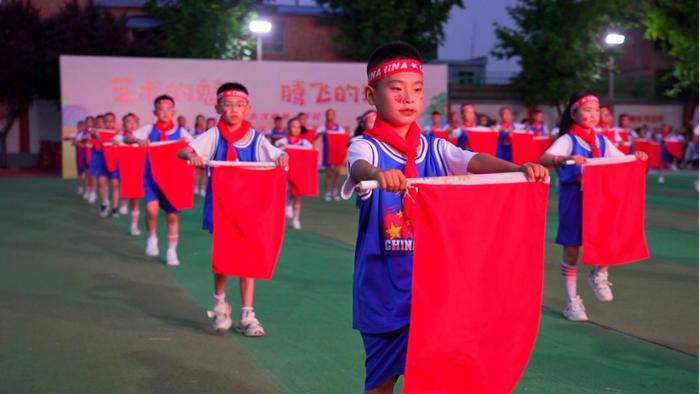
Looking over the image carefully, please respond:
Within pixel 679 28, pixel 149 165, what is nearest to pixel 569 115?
pixel 149 165

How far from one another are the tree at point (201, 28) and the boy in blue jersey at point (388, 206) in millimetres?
27924

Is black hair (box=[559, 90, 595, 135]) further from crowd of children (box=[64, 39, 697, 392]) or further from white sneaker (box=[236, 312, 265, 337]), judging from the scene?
white sneaker (box=[236, 312, 265, 337])

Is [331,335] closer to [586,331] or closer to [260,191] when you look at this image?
[260,191]

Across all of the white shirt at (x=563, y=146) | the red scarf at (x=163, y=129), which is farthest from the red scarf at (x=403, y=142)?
the red scarf at (x=163, y=129)

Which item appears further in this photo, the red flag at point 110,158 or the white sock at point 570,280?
the red flag at point 110,158

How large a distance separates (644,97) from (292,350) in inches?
1424

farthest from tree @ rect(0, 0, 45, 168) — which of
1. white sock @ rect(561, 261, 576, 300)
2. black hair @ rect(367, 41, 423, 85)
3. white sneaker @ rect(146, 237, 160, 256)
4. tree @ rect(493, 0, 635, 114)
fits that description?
black hair @ rect(367, 41, 423, 85)

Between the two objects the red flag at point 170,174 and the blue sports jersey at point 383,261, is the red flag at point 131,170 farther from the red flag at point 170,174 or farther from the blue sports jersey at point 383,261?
the blue sports jersey at point 383,261

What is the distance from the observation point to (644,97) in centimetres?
3856

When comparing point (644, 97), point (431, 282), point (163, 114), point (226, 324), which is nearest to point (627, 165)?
point (226, 324)

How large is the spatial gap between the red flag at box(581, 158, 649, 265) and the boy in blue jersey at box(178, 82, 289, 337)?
255 cm

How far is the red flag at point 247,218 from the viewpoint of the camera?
6.18 meters

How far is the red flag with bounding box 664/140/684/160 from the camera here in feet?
93.7

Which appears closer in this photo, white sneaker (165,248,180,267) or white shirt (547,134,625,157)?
white shirt (547,134,625,157)
